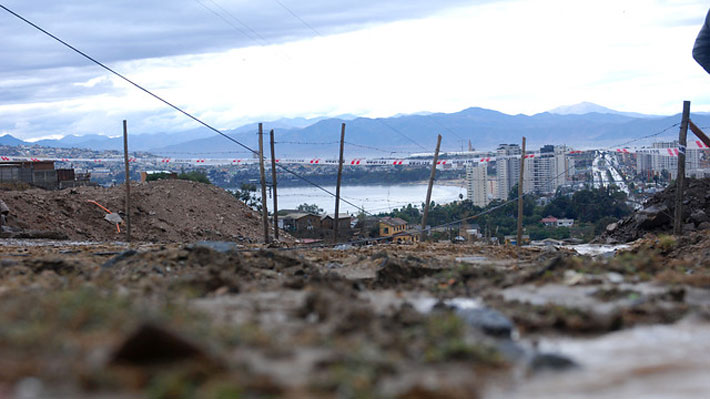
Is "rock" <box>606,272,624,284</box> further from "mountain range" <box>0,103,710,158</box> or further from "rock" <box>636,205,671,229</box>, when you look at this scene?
"mountain range" <box>0,103,710,158</box>

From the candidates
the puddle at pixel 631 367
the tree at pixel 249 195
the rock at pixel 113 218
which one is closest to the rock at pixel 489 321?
the puddle at pixel 631 367

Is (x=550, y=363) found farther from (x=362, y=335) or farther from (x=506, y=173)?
(x=506, y=173)

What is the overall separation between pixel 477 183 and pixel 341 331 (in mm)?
46591

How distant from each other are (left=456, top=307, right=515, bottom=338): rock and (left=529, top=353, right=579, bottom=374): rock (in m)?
0.65

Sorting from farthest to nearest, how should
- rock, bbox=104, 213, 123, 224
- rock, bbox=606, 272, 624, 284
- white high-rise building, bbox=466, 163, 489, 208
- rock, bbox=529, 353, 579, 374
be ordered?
white high-rise building, bbox=466, 163, 489, 208
rock, bbox=104, 213, 123, 224
rock, bbox=606, 272, 624, 284
rock, bbox=529, 353, 579, 374

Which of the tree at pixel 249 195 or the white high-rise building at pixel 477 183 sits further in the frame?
the white high-rise building at pixel 477 183

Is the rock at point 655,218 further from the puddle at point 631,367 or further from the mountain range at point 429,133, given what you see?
the mountain range at point 429,133

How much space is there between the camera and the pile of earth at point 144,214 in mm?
23272

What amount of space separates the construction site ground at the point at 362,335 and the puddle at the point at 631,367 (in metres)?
0.02

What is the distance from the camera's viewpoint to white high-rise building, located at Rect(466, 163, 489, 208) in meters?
49.5

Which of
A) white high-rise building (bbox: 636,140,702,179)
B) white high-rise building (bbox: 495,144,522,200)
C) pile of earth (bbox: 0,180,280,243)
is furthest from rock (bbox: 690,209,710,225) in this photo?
white high-rise building (bbox: 495,144,522,200)

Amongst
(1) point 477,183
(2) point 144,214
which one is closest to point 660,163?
(1) point 477,183

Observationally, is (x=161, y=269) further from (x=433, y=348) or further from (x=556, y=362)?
(x=556, y=362)

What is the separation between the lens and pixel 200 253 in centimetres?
962
